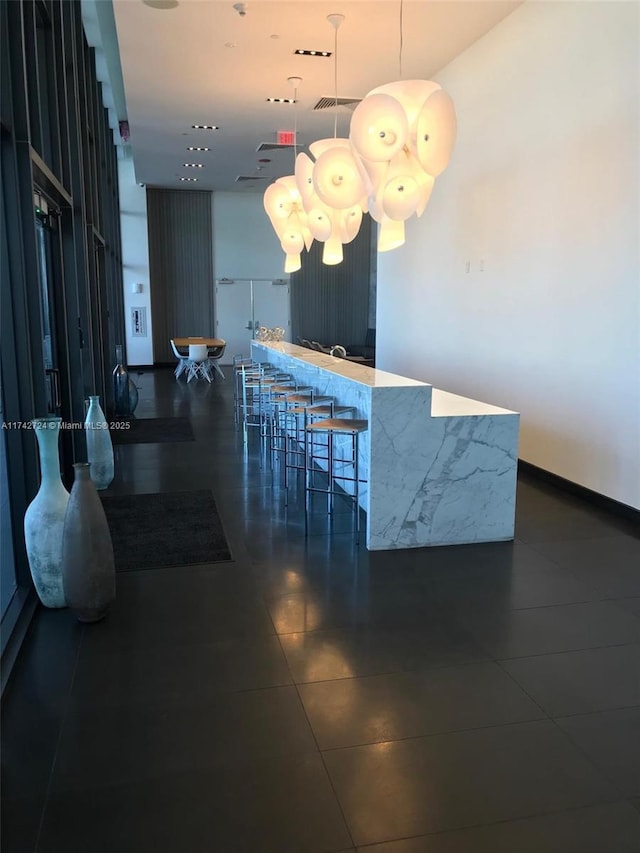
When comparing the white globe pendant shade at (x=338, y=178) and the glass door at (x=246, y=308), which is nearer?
the white globe pendant shade at (x=338, y=178)

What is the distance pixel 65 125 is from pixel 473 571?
4.19 metres

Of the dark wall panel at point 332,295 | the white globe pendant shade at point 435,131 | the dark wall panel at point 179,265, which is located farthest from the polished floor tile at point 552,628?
the dark wall panel at point 332,295

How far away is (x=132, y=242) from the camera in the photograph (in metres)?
13.5

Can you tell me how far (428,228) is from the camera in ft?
24.2

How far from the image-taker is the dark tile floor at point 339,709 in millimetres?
1787

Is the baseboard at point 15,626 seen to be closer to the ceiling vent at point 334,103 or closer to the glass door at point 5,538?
the glass door at point 5,538

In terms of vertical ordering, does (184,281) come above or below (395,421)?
above

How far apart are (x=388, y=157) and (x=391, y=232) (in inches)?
36.5

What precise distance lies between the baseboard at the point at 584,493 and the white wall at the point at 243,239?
10.4 m

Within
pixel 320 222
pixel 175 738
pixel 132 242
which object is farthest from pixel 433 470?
pixel 132 242

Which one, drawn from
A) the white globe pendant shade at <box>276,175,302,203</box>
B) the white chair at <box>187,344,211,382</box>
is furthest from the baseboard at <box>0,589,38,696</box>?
the white chair at <box>187,344,211,382</box>

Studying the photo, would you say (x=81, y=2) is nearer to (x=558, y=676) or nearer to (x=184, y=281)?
(x=558, y=676)

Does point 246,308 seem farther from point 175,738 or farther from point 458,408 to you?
point 175,738

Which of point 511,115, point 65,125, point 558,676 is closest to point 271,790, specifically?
point 558,676
